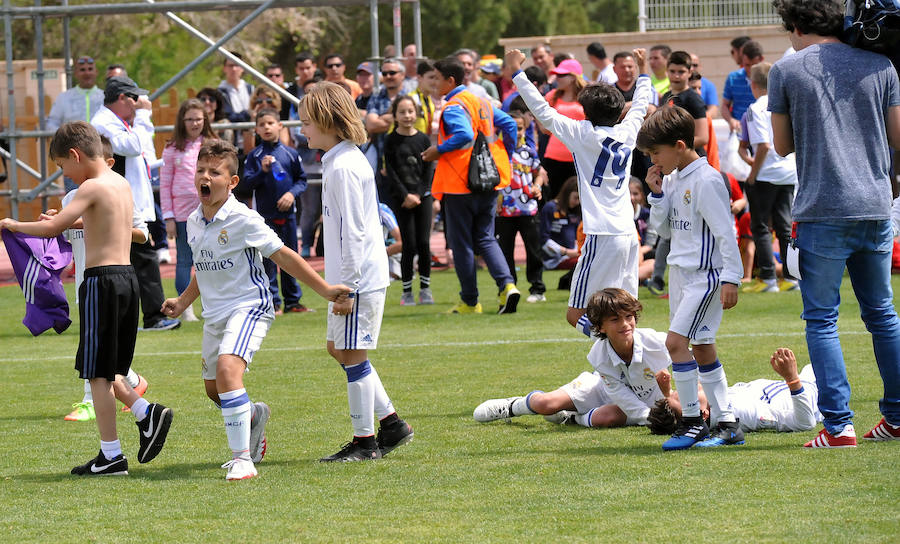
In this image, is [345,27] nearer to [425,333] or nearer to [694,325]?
[425,333]

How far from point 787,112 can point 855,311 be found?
5.85m

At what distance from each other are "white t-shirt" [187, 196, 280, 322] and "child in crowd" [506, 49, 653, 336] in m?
2.11

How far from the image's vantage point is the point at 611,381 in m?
7.02

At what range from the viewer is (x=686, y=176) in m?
6.45

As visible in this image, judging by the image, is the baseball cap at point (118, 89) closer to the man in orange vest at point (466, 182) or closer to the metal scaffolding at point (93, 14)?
the man in orange vest at point (466, 182)

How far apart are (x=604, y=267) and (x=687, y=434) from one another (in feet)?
5.10

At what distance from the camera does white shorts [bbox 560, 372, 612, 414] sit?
285 inches

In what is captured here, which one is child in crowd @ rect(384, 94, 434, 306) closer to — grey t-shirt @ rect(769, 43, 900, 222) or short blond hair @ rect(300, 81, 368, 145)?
short blond hair @ rect(300, 81, 368, 145)


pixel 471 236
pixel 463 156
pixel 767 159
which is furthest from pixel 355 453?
pixel 767 159

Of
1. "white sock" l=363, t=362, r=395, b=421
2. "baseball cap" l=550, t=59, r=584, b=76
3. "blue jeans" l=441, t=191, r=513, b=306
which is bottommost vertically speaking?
"white sock" l=363, t=362, r=395, b=421

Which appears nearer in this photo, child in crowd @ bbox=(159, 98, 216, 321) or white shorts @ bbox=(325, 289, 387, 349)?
white shorts @ bbox=(325, 289, 387, 349)

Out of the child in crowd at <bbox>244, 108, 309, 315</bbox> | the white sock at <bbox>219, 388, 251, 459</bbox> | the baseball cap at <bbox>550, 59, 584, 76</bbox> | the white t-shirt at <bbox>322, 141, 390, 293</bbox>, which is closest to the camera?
the white sock at <bbox>219, 388, 251, 459</bbox>

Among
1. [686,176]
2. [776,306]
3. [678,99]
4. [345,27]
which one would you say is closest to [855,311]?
[776,306]

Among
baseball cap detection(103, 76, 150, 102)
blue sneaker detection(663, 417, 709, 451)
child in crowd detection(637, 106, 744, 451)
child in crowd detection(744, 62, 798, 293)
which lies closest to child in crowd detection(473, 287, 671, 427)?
child in crowd detection(637, 106, 744, 451)
